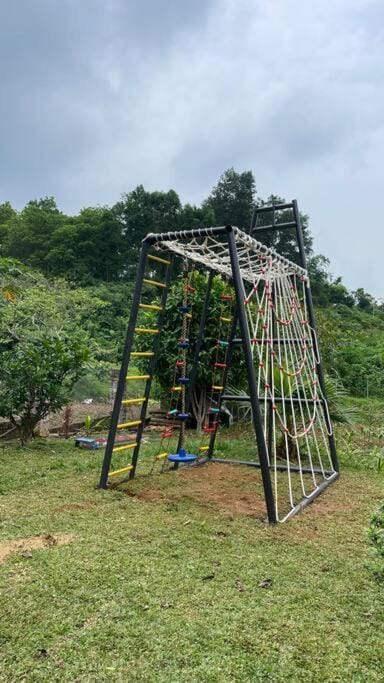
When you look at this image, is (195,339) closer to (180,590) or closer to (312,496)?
(312,496)

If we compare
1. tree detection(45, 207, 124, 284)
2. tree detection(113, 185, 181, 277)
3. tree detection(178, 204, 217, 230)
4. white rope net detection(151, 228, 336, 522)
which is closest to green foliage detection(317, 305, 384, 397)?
white rope net detection(151, 228, 336, 522)

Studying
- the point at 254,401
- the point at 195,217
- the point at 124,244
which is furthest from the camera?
the point at 124,244

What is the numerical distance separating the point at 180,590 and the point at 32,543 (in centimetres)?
86

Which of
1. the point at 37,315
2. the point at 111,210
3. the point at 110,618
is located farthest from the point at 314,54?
the point at 111,210

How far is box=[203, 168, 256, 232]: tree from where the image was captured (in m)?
21.1

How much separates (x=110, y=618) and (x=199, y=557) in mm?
691

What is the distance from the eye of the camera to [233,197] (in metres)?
21.7

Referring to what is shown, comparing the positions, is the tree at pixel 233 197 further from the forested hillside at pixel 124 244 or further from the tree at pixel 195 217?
the tree at pixel 195 217

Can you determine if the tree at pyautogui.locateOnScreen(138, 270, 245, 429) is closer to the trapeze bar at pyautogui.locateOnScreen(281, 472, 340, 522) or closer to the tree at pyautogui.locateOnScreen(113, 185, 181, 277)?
the trapeze bar at pyautogui.locateOnScreen(281, 472, 340, 522)

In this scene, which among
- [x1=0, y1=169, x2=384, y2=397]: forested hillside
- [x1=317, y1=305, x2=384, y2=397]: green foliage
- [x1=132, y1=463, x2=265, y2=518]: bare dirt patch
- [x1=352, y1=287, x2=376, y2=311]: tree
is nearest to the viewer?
[x1=132, y1=463, x2=265, y2=518]: bare dirt patch

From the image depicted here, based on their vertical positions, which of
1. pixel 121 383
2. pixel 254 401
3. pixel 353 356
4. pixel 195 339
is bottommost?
pixel 254 401

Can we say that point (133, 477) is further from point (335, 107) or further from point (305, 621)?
point (335, 107)

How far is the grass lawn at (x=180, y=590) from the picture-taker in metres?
1.59

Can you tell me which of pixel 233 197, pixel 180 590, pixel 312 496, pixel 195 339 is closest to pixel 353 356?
pixel 195 339
